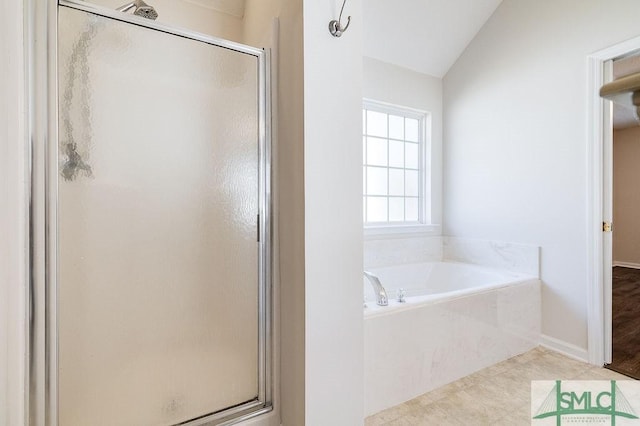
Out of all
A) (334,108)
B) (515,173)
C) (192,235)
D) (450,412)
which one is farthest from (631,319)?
(192,235)

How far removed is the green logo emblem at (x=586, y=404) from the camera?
161 centimetres

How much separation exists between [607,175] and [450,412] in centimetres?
180

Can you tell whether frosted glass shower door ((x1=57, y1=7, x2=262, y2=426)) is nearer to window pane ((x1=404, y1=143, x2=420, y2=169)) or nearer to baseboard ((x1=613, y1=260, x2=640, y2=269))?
window pane ((x1=404, y1=143, x2=420, y2=169))

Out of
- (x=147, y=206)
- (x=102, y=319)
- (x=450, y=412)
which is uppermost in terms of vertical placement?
(x=147, y=206)

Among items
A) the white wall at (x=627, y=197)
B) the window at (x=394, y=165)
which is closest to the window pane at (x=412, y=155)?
the window at (x=394, y=165)

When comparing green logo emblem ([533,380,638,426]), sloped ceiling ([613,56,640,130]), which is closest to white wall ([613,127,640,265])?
sloped ceiling ([613,56,640,130])

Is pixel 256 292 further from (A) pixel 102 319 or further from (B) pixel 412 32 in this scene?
(B) pixel 412 32

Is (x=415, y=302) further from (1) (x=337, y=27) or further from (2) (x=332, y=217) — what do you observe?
(1) (x=337, y=27)

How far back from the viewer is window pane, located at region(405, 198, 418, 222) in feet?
10.6

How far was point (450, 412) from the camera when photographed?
5.46 feet

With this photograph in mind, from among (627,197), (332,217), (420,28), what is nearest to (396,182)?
(420,28)

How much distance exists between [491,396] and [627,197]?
18.9ft

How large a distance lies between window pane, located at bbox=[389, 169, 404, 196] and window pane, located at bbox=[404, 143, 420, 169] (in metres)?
0.13

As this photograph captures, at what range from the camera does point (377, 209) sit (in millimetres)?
3045
